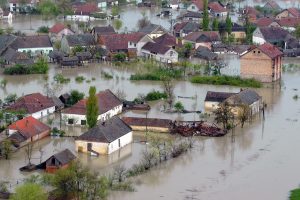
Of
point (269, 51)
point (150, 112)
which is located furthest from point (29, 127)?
point (269, 51)

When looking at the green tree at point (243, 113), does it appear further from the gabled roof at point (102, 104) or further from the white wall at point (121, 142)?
the gabled roof at point (102, 104)

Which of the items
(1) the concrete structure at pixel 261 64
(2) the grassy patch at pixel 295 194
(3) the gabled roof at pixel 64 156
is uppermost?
(1) the concrete structure at pixel 261 64

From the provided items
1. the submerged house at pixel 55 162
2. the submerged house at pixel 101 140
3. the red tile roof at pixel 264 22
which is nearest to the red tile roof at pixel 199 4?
the red tile roof at pixel 264 22

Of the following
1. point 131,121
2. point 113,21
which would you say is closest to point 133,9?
point 113,21

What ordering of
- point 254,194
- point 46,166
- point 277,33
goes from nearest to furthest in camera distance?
1. point 254,194
2. point 46,166
3. point 277,33

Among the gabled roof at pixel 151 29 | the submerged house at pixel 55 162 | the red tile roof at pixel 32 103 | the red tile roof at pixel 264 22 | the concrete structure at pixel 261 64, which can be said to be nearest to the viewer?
the submerged house at pixel 55 162

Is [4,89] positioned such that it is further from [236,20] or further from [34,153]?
[236,20]
